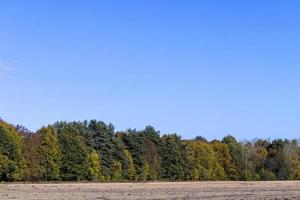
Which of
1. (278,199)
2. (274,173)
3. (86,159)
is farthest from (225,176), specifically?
(278,199)

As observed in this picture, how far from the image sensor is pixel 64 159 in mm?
91312

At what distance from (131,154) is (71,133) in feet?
45.9

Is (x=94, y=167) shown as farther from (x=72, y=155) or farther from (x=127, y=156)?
(x=127, y=156)

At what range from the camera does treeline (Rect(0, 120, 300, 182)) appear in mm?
87000

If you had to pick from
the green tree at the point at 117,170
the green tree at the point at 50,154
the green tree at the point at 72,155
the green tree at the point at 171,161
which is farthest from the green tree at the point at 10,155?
the green tree at the point at 171,161

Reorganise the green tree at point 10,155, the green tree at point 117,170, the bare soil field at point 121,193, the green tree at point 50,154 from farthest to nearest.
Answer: the green tree at point 117,170 → the green tree at point 50,154 → the green tree at point 10,155 → the bare soil field at point 121,193

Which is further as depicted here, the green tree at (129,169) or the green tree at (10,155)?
the green tree at (129,169)

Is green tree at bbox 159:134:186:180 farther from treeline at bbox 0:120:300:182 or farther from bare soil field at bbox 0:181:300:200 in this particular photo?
bare soil field at bbox 0:181:300:200

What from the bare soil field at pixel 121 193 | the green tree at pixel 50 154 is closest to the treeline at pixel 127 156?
the green tree at pixel 50 154

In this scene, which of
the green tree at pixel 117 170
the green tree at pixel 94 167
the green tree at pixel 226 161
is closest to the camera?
the green tree at pixel 94 167

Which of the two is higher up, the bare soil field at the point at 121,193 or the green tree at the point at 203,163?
the green tree at the point at 203,163

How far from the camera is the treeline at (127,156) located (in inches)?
3425

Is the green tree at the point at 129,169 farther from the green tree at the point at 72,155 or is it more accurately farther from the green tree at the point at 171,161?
the green tree at the point at 72,155

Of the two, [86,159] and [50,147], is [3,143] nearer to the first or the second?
[50,147]
